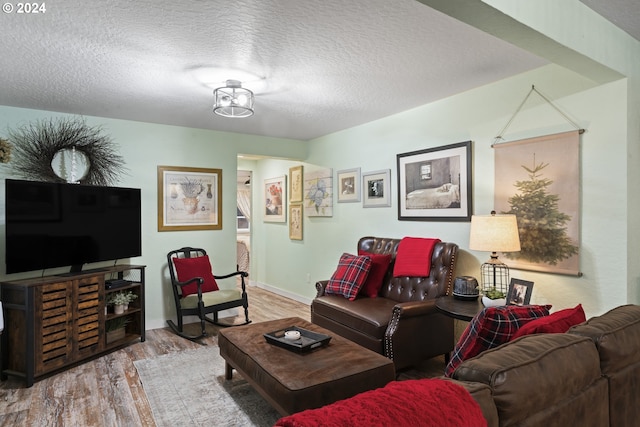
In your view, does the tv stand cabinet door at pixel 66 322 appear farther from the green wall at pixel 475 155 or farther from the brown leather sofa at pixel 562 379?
the brown leather sofa at pixel 562 379

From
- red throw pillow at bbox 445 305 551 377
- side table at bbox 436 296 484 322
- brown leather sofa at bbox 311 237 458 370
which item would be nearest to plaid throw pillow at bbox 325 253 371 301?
brown leather sofa at bbox 311 237 458 370

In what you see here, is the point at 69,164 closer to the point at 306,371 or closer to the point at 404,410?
the point at 306,371

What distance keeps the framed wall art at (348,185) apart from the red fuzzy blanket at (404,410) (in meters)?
3.89

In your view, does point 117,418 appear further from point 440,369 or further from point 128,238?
point 440,369

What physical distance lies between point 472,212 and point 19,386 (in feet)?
13.3

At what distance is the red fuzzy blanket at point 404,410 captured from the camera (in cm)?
81

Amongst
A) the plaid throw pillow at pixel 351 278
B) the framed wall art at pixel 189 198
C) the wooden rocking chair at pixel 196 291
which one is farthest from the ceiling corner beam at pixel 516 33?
the framed wall art at pixel 189 198

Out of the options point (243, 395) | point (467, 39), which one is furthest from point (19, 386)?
point (467, 39)

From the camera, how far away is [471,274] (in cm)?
343

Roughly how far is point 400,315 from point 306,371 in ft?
3.42

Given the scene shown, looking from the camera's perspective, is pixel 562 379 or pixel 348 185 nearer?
pixel 562 379

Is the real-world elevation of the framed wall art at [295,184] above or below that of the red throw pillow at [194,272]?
above

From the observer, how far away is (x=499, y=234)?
2.76 m

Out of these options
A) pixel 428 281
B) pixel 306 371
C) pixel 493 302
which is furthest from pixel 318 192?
pixel 306 371
